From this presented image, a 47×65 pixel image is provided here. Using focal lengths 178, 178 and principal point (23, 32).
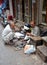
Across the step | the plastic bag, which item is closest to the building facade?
the plastic bag

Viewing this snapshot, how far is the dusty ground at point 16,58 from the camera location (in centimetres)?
489

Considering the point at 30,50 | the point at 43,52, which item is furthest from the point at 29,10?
the point at 43,52

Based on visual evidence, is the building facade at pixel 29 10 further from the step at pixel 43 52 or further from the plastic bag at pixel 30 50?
the step at pixel 43 52

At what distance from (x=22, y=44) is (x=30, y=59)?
1443 millimetres

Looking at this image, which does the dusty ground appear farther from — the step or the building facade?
the building facade

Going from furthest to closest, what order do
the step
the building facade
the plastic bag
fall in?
the building facade → the plastic bag → the step

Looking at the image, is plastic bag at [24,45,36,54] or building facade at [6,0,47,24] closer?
plastic bag at [24,45,36,54]

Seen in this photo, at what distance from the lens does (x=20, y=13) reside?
33.0ft

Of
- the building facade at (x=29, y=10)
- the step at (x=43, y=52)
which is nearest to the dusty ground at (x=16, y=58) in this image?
the step at (x=43, y=52)

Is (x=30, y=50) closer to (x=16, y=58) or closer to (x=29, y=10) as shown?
(x=16, y=58)

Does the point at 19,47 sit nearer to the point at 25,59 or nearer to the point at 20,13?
the point at 25,59

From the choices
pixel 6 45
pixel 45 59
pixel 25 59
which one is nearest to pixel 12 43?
pixel 6 45

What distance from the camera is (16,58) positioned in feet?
17.4

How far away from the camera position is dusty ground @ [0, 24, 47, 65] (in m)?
4.89
